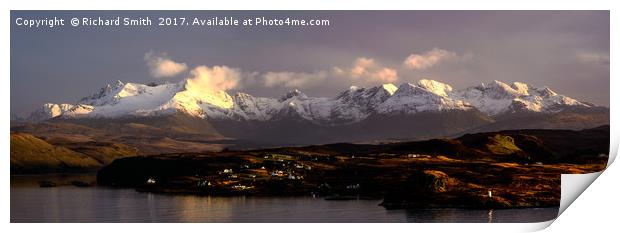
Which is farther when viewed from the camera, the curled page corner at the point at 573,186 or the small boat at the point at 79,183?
the small boat at the point at 79,183

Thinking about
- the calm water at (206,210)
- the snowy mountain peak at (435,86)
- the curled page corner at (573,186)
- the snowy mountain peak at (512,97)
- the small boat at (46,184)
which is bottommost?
the calm water at (206,210)

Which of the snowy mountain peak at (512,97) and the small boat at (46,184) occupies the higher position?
the snowy mountain peak at (512,97)

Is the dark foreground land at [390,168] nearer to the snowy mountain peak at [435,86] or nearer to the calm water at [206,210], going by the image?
the calm water at [206,210]

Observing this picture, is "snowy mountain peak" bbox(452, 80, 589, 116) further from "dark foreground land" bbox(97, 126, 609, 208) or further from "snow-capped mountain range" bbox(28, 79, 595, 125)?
"dark foreground land" bbox(97, 126, 609, 208)

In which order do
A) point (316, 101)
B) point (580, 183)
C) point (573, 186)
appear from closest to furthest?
point (580, 183), point (573, 186), point (316, 101)

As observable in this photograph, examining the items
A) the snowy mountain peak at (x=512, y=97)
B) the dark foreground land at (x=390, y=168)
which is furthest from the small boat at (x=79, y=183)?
the snowy mountain peak at (x=512, y=97)
